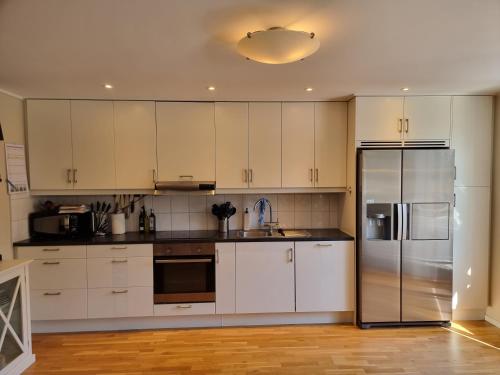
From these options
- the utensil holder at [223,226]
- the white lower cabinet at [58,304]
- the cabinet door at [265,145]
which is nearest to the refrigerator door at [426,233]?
the cabinet door at [265,145]

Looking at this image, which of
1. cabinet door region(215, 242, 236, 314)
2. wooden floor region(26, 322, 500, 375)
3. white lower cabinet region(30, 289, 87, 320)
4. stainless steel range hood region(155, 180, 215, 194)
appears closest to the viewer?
wooden floor region(26, 322, 500, 375)

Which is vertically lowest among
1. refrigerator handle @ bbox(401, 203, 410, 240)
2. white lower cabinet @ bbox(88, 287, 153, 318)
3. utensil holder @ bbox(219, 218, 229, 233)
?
white lower cabinet @ bbox(88, 287, 153, 318)

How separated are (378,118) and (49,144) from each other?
3308mm

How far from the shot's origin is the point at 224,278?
303cm

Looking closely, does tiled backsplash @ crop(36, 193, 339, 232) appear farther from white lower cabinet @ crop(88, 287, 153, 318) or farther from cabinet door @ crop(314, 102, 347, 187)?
white lower cabinet @ crop(88, 287, 153, 318)

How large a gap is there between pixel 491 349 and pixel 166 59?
3.55 meters

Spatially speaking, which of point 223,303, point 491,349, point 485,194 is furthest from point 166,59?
point 491,349

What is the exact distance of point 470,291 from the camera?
123 inches

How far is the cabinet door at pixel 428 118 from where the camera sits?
10.00 ft

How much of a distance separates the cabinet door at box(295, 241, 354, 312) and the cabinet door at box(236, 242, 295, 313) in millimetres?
102

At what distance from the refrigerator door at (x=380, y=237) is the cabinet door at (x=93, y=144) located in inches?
100

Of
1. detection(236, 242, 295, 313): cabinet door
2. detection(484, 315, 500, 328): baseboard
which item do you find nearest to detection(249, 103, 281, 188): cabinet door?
detection(236, 242, 295, 313): cabinet door

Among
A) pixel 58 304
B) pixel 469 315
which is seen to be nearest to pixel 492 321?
pixel 469 315

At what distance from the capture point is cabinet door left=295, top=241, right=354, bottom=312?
3068mm
